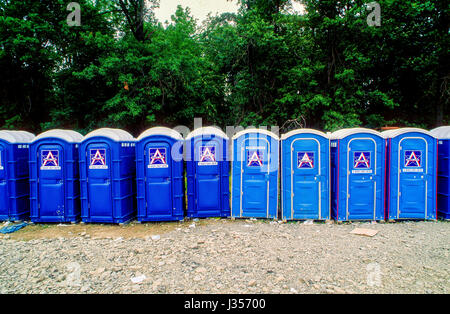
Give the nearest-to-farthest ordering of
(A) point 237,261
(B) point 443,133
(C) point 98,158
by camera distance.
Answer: (A) point 237,261 → (C) point 98,158 → (B) point 443,133

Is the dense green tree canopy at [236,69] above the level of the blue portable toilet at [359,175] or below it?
above

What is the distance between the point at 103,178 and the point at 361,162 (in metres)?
5.75

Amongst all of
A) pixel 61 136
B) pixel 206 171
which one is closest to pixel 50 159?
pixel 61 136

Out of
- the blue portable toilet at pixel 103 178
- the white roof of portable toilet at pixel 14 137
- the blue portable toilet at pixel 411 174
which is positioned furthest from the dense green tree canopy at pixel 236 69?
the blue portable toilet at pixel 411 174

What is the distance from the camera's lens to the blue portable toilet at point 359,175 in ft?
19.4

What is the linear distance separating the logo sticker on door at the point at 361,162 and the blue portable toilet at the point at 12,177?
24.9 ft

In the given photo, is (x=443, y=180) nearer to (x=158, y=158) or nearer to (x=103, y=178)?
(x=158, y=158)

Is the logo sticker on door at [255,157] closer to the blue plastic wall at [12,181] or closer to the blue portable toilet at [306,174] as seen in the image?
the blue portable toilet at [306,174]

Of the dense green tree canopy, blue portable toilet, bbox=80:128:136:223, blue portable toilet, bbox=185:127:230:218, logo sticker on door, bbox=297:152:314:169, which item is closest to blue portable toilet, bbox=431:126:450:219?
logo sticker on door, bbox=297:152:314:169

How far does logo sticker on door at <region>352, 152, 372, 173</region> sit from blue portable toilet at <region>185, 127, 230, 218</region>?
112 inches

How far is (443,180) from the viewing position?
6.18 metres

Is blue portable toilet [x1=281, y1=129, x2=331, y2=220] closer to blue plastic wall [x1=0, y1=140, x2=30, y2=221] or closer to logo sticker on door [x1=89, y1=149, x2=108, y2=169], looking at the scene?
logo sticker on door [x1=89, y1=149, x2=108, y2=169]

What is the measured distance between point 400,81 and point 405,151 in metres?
10.5

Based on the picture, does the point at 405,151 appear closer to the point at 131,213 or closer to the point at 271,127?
the point at 131,213
